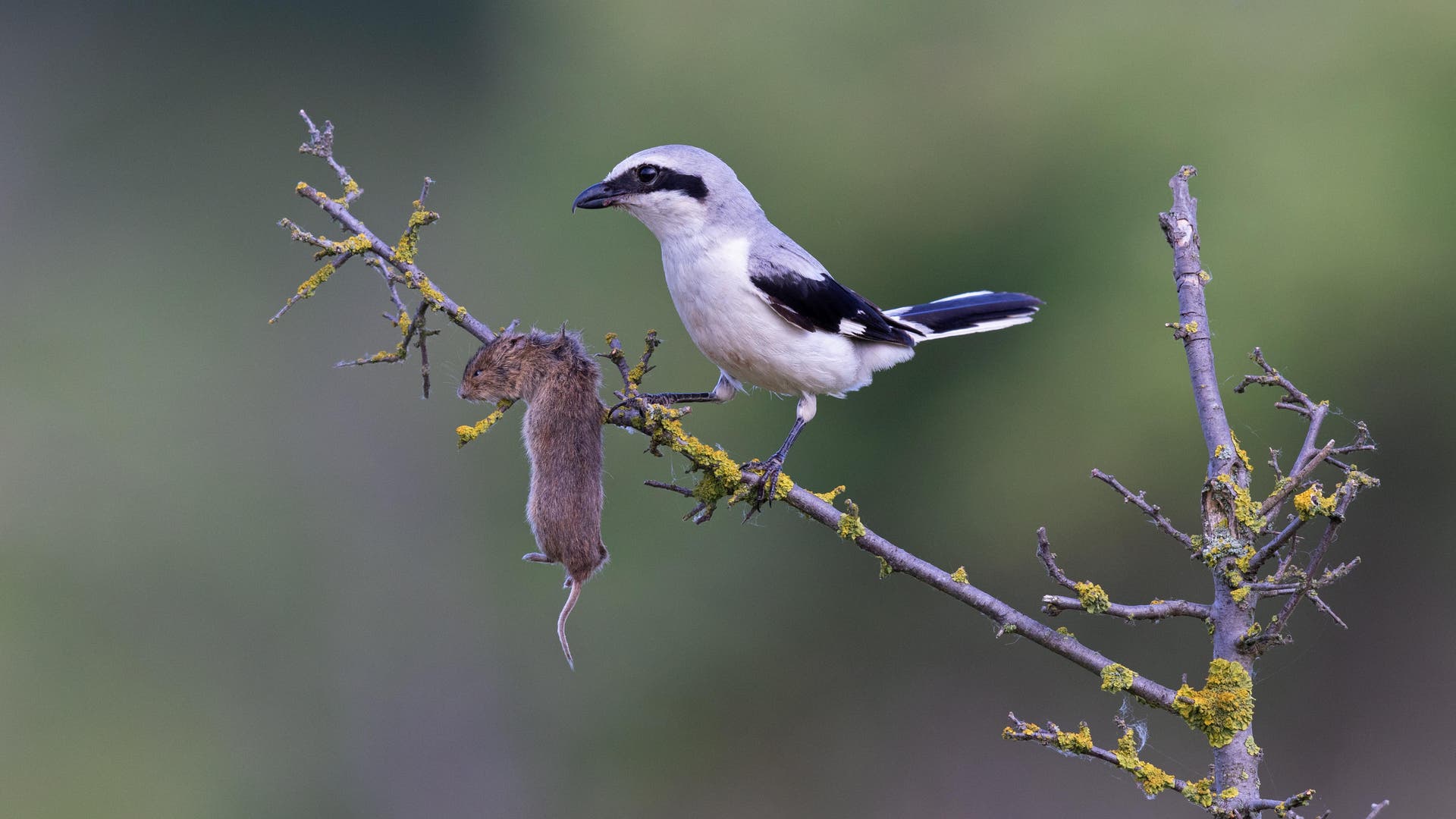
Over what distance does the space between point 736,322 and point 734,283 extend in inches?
4.7

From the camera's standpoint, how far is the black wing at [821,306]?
3.86m

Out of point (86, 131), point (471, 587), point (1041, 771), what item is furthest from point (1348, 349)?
point (86, 131)

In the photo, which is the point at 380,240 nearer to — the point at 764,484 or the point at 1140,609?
the point at 764,484

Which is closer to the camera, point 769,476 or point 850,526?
point 850,526

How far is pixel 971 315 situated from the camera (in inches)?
178

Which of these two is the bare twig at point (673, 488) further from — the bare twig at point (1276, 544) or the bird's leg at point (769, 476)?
the bare twig at point (1276, 544)

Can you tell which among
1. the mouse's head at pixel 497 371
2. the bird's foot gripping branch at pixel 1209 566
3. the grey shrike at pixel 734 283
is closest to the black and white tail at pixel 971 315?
the grey shrike at pixel 734 283

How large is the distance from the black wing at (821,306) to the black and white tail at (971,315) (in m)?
0.09

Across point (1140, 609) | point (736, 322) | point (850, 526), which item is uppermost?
point (736, 322)

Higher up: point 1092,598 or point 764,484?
point 764,484

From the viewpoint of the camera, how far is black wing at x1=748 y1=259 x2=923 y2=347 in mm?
3861

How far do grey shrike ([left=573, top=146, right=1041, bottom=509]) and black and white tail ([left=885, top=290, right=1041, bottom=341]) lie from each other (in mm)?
411

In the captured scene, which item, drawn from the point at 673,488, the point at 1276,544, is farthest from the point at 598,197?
the point at 1276,544

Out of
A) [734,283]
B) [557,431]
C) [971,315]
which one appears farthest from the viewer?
[971,315]
